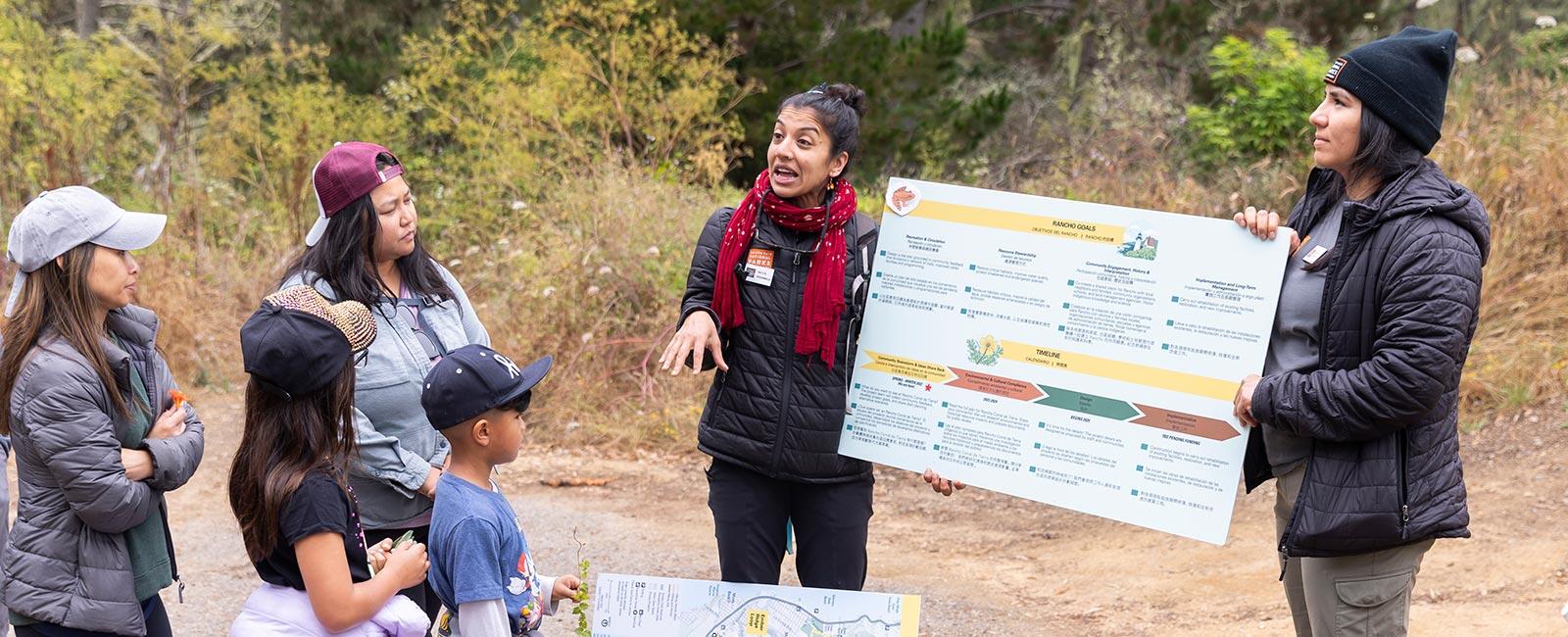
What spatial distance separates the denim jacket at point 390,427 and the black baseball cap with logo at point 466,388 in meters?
0.57

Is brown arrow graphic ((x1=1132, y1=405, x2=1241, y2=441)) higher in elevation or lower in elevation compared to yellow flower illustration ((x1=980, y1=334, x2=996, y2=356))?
lower

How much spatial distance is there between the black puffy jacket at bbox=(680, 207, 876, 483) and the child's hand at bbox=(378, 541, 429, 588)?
909 millimetres

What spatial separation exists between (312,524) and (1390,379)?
2312 millimetres

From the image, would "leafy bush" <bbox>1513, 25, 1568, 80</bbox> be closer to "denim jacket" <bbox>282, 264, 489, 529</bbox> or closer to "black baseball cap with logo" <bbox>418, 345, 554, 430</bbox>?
"denim jacket" <bbox>282, 264, 489, 529</bbox>

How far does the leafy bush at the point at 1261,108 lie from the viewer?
33.7ft

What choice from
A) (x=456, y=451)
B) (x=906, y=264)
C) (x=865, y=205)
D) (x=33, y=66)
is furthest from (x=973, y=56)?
(x=456, y=451)

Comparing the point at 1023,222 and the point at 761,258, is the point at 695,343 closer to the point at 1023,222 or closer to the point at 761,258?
the point at 761,258

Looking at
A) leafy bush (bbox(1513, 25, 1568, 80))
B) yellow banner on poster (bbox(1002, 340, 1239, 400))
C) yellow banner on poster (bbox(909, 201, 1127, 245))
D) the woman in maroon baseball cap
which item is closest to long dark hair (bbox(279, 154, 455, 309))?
the woman in maroon baseball cap

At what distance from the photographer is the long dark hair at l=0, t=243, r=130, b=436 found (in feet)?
10.4

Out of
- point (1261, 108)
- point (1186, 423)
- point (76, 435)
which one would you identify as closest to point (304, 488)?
point (76, 435)

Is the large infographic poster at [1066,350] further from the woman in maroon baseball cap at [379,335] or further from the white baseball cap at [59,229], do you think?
the white baseball cap at [59,229]

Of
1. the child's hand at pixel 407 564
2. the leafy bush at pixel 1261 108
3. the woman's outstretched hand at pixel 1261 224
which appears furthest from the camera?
the leafy bush at pixel 1261 108

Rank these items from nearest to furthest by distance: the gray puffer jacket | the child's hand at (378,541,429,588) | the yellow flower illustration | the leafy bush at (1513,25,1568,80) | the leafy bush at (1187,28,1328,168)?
the child's hand at (378,541,429,588) < the gray puffer jacket < the yellow flower illustration < the leafy bush at (1187,28,1328,168) < the leafy bush at (1513,25,1568,80)

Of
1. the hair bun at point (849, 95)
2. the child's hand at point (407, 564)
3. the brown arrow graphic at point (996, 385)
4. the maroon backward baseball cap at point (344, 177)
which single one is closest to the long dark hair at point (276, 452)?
the child's hand at point (407, 564)
